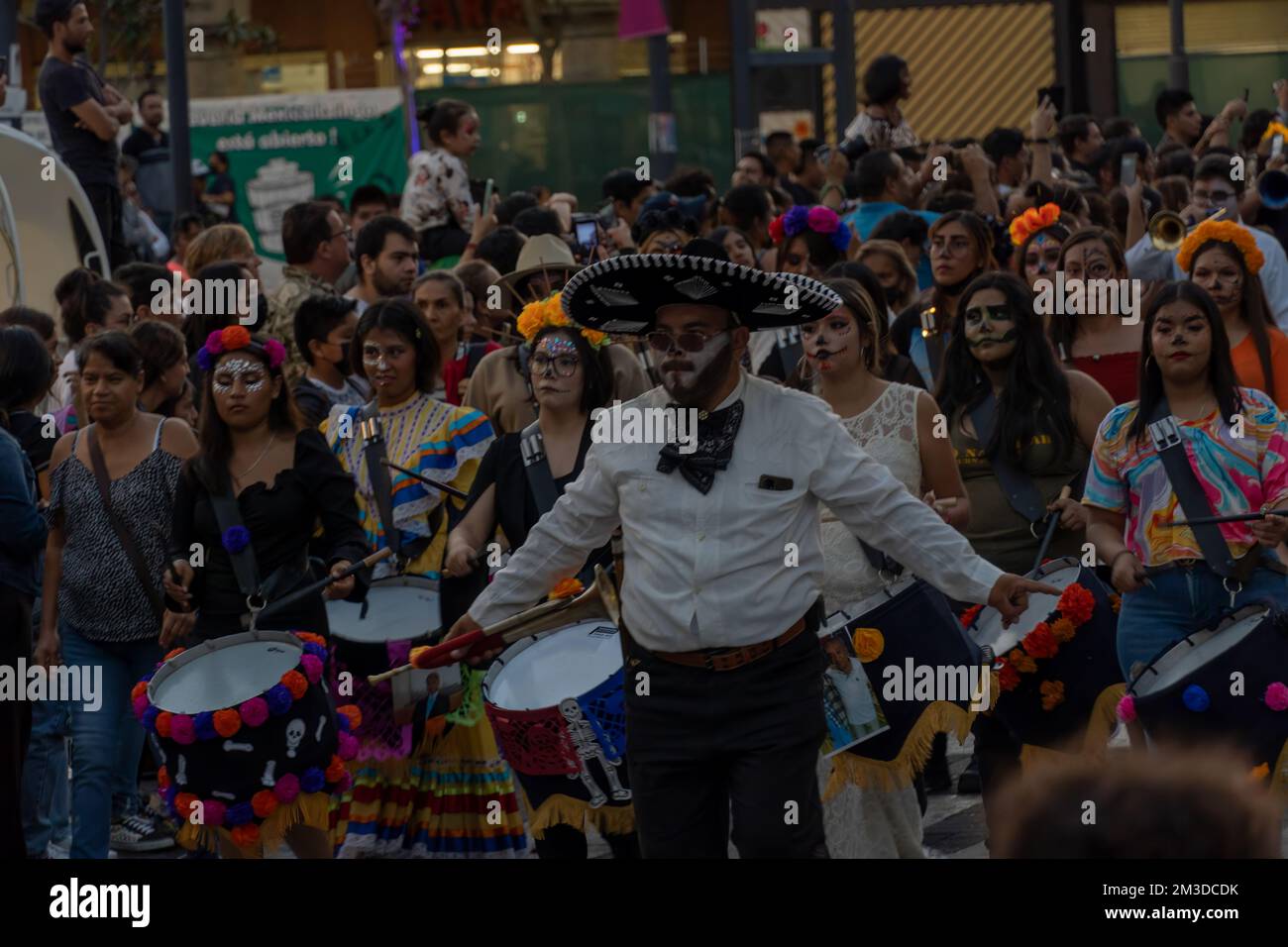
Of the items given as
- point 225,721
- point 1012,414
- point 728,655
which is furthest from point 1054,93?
point 728,655

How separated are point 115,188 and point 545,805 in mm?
7067

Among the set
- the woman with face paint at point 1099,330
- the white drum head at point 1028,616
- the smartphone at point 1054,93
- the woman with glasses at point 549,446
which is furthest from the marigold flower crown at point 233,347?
the smartphone at point 1054,93

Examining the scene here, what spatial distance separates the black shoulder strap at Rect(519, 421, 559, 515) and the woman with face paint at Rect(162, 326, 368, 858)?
579mm

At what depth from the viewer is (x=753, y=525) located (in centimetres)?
505

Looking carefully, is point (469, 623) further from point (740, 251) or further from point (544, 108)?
point (544, 108)

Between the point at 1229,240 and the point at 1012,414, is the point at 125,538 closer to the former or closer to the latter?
the point at 1012,414

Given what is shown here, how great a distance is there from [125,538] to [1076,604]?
10.4ft

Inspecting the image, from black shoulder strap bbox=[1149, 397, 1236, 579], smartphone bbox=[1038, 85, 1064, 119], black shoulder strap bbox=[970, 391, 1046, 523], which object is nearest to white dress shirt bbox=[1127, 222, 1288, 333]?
black shoulder strap bbox=[970, 391, 1046, 523]

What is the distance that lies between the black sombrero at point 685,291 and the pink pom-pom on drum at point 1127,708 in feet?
4.47

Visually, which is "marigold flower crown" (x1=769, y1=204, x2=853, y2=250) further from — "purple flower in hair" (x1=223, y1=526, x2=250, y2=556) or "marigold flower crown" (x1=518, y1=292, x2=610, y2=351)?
"purple flower in hair" (x1=223, y1=526, x2=250, y2=556)

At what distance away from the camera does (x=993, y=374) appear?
740cm

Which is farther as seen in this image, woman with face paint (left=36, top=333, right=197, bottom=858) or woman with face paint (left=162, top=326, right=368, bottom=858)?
woman with face paint (left=36, top=333, right=197, bottom=858)

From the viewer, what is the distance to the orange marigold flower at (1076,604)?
6379 mm

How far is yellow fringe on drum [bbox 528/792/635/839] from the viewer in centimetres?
625
